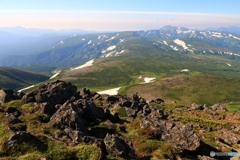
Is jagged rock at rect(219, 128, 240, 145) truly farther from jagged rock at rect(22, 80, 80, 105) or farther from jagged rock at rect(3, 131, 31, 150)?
jagged rock at rect(22, 80, 80, 105)

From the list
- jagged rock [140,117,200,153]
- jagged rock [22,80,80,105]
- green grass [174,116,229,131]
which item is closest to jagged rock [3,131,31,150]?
jagged rock [22,80,80,105]

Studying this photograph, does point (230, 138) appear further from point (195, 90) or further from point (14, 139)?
point (195, 90)

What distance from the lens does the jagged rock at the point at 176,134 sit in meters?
24.8

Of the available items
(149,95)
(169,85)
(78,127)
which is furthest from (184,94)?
(78,127)

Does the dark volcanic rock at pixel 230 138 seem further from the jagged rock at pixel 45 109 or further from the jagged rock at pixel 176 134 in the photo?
the jagged rock at pixel 45 109

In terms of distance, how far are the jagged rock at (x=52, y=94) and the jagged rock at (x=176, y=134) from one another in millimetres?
29630

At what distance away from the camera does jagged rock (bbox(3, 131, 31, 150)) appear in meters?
15.8

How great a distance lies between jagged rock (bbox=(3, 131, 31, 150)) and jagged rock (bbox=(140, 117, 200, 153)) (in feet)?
80.0

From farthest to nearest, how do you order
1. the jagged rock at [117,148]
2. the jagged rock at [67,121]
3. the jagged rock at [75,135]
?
the jagged rock at [67,121] → the jagged rock at [75,135] → the jagged rock at [117,148]

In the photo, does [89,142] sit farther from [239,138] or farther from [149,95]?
[149,95]

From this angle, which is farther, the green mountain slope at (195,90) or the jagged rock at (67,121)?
the green mountain slope at (195,90)

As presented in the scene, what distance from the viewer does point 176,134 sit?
92.1ft

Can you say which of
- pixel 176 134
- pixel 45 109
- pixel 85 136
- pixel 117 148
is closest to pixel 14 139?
pixel 85 136

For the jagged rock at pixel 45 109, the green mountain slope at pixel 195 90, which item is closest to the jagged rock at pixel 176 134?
the jagged rock at pixel 45 109
